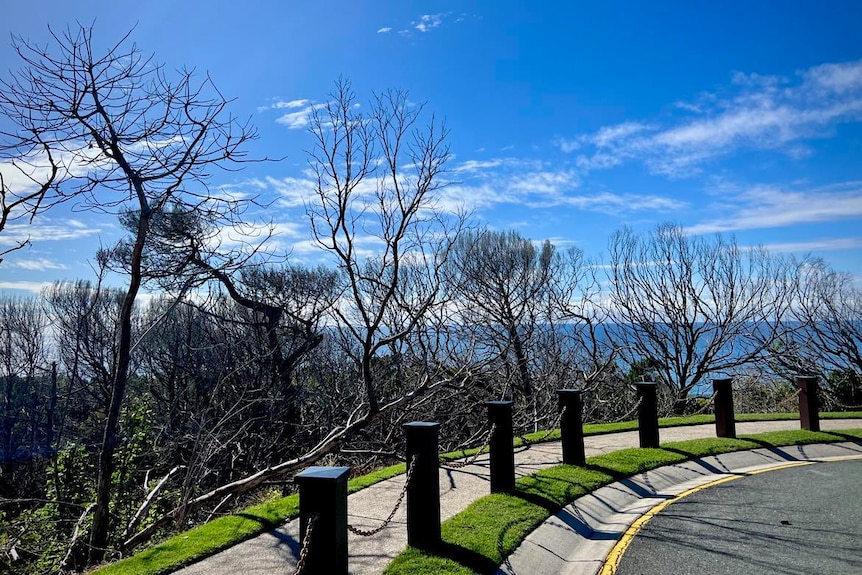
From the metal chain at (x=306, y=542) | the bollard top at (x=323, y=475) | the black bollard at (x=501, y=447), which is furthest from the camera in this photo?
the black bollard at (x=501, y=447)

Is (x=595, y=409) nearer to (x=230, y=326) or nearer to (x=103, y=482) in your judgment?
(x=230, y=326)

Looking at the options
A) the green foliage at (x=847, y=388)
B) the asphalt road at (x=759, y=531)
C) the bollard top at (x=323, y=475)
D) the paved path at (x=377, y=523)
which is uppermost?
the bollard top at (x=323, y=475)

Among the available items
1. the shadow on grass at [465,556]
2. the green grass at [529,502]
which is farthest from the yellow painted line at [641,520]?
the shadow on grass at [465,556]

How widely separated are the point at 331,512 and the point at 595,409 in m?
17.6

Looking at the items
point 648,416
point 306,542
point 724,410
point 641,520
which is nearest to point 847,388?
point 724,410

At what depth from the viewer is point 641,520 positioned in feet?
20.6

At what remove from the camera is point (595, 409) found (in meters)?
19.8

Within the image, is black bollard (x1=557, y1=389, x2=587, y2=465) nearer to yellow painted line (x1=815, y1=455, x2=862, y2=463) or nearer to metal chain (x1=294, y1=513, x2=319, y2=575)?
yellow painted line (x1=815, y1=455, x2=862, y2=463)

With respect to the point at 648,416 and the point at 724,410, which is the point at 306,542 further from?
the point at 724,410

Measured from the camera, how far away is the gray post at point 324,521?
3621 mm

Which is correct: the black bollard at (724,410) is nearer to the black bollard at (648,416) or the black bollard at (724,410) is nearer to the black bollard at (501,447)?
the black bollard at (648,416)

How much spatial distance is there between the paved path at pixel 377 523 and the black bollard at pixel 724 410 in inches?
30.2

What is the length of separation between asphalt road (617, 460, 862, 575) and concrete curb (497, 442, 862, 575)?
0.97 feet

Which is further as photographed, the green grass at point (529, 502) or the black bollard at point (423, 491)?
the black bollard at point (423, 491)
